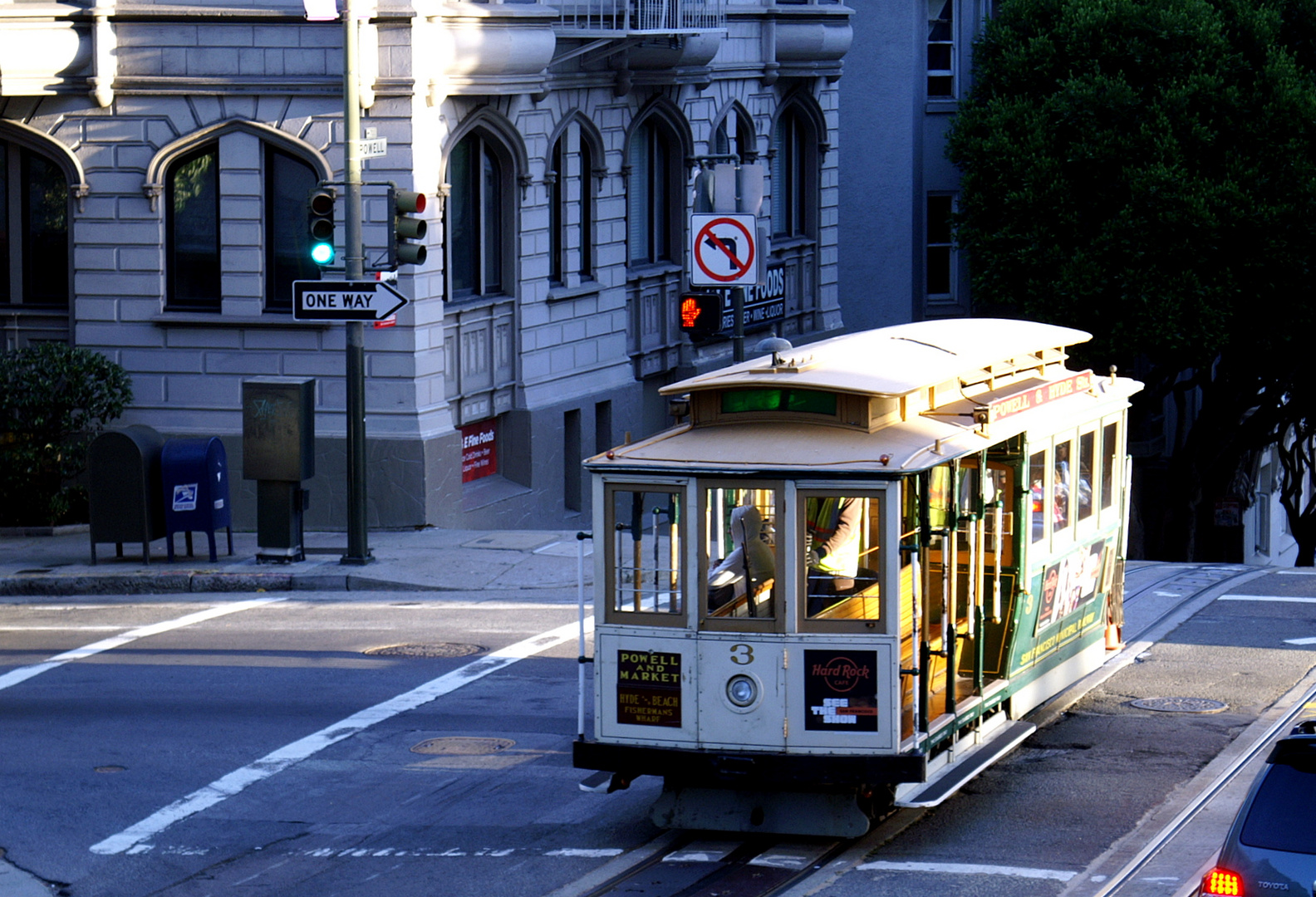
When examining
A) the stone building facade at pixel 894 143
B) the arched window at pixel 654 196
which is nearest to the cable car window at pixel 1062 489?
the arched window at pixel 654 196

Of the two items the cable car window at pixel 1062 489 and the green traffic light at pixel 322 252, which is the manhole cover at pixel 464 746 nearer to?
the cable car window at pixel 1062 489

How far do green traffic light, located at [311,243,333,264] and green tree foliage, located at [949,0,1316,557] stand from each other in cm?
1417

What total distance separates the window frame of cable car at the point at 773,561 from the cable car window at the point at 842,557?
133 mm

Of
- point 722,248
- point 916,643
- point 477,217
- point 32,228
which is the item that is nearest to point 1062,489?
point 916,643

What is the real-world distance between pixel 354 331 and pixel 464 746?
24.0ft

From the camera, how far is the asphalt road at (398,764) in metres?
9.97

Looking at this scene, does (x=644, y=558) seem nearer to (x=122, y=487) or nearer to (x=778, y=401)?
(x=778, y=401)

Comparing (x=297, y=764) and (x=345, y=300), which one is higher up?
(x=345, y=300)

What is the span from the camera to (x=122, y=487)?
60.9ft

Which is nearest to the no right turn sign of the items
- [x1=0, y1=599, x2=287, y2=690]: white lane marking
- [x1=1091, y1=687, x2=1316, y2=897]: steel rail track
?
[x1=0, y1=599, x2=287, y2=690]: white lane marking

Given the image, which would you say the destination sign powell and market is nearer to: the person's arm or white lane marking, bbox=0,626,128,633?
the person's arm

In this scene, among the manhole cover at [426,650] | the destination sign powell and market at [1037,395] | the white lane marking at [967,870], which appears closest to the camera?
the white lane marking at [967,870]

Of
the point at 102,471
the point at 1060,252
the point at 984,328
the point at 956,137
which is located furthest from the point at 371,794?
the point at 956,137

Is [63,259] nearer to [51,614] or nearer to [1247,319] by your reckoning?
[51,614]
